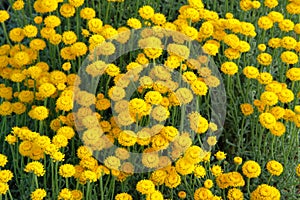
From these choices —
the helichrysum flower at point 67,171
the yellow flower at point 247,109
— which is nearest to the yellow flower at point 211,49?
the yellow flower at point 247,109

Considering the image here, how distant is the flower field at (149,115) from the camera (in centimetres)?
329

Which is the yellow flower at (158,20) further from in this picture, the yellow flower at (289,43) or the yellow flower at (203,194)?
the yellow flower at (203,194)

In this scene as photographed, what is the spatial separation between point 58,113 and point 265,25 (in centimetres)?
159

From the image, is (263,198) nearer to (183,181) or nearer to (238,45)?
(183,181)

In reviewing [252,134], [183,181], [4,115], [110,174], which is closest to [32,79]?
[4,115]

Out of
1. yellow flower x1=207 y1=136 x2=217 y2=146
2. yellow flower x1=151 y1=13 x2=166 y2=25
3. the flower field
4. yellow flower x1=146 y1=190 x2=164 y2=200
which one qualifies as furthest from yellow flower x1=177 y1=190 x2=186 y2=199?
yellow flower x1=151 y1=13 x2=166 y2=25

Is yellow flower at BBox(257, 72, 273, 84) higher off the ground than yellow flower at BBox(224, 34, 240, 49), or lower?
lower

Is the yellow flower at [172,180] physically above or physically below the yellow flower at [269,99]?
below

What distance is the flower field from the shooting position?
3293mm

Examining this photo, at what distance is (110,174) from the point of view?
3533 millimetres

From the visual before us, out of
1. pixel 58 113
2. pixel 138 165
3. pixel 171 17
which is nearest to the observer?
pixel 138 165

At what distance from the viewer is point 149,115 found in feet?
11.2

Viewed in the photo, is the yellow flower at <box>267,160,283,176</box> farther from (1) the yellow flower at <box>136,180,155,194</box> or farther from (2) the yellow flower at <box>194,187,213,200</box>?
(1) the yellow flower at <box>136,180,155,194</box>

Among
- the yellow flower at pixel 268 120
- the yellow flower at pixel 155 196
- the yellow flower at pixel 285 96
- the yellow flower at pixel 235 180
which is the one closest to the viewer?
the yellow flower at pixel 155 196
